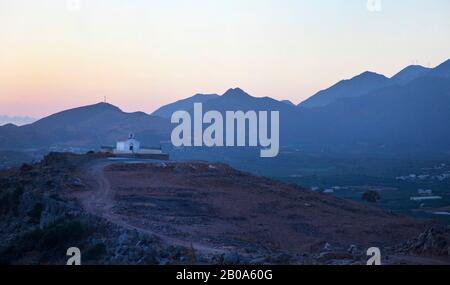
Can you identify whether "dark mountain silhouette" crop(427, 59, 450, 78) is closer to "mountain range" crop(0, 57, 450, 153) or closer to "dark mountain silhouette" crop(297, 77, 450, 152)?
"mountain range" crop(0, 57, 450, 153)

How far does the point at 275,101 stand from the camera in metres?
154

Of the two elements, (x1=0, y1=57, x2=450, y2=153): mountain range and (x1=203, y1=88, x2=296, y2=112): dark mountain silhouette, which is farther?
(x1=203, y1=88, x2=296, y2=112): dark mountain silhouette

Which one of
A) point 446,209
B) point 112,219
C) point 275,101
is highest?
point 275,101

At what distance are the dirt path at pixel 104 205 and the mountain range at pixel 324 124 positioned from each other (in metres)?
78.8

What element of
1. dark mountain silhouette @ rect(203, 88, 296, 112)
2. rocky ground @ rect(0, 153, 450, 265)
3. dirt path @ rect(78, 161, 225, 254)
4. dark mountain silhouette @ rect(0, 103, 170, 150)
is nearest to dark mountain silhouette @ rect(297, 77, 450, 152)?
dark mountain silhouette @ rect(203, 88, 296, 112)

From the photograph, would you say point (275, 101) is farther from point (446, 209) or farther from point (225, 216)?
point (225, 216)

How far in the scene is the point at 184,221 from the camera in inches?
803

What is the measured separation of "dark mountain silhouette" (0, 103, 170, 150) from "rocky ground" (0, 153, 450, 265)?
76423 mm

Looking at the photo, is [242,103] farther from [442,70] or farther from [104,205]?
[104,205]

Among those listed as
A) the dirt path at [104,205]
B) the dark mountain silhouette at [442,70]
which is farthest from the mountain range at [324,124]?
the dirt path at [104,205]

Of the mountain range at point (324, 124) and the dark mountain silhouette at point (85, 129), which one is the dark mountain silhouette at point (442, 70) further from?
the dark mountain silhouette at point (85, 129)

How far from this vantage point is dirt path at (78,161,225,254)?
648 inches

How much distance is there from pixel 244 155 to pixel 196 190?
79.6m
